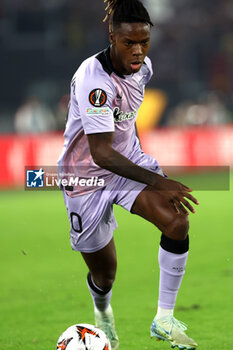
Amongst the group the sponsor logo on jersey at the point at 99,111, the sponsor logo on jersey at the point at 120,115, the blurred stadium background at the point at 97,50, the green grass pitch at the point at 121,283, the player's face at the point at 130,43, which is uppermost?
the player's face at the point at 130,43

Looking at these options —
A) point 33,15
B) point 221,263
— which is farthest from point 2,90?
point 221,263

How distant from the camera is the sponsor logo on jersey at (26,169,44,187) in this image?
668cm

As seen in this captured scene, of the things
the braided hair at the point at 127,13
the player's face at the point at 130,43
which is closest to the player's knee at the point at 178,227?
the player's face at the point at 130,43

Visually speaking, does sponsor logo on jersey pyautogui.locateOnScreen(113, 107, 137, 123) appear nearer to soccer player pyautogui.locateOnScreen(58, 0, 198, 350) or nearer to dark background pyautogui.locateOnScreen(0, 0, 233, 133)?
soccer player pyautogui.locateOnScreen(58, 0, 198, 350)

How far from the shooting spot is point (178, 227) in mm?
5332

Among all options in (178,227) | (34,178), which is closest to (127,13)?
(178,227)

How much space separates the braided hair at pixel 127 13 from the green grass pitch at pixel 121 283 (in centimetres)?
244

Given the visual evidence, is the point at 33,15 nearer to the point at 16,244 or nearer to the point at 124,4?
the point at 16,244

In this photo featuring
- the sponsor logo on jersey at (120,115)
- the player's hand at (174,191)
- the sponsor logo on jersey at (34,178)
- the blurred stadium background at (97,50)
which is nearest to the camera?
the player's hand at (174,191)

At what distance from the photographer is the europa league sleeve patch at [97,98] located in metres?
5.41

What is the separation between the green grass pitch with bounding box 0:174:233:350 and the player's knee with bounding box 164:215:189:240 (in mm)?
984

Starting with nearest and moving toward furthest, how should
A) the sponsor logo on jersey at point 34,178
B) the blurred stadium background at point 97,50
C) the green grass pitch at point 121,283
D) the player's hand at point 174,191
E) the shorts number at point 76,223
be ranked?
1. the player's hand at point 174,191
2. the shorts number at point 76,223
3. the green grass pitch at point 121,283
4. the sponsor logo on jersey at point 34,178
5. the blurred stadium background at point 97,50

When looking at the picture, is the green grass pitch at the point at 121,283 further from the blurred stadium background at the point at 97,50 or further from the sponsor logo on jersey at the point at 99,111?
the blurred stadium background at the point at 97,50

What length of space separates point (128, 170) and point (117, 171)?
8 centimetres
